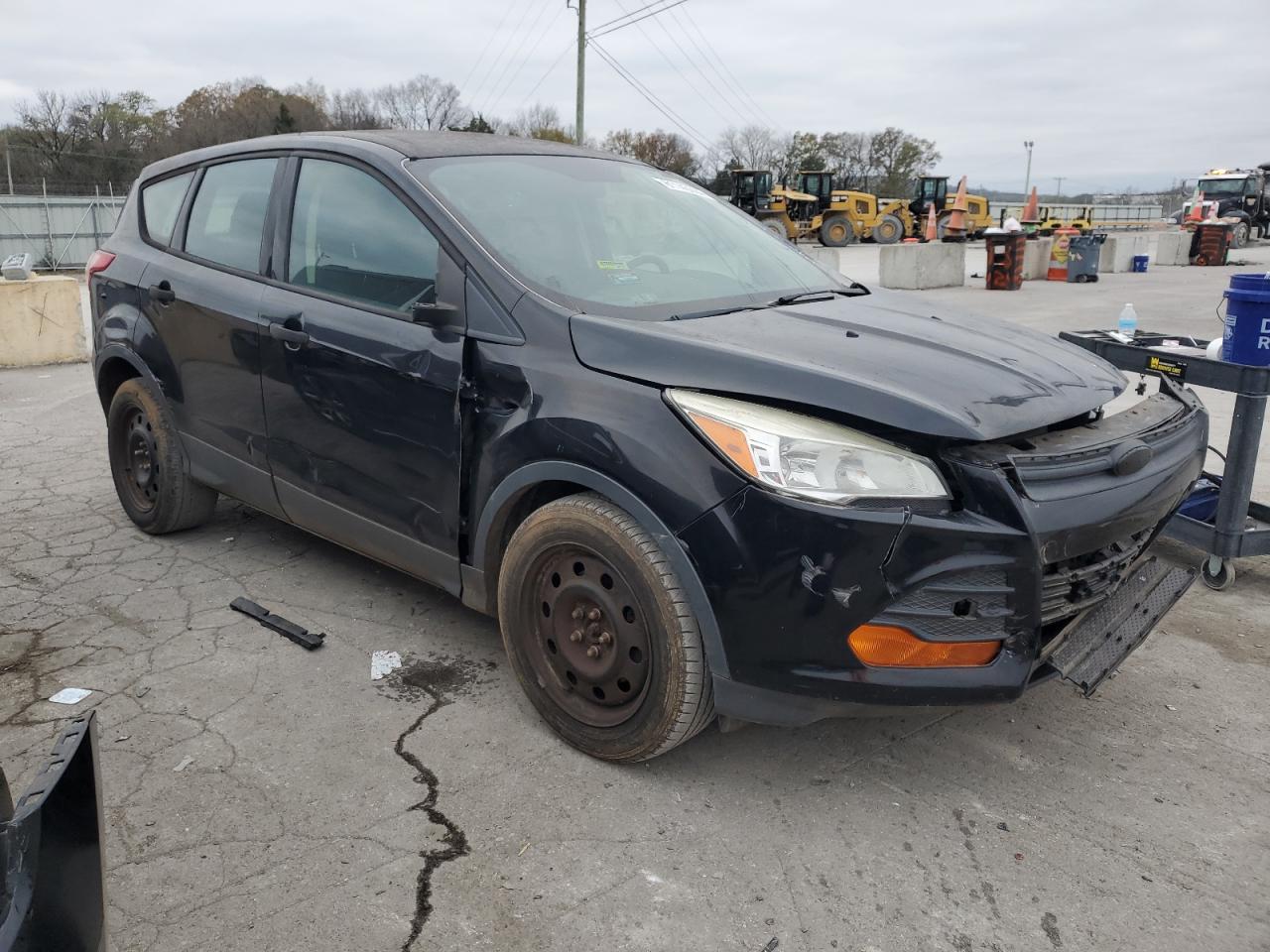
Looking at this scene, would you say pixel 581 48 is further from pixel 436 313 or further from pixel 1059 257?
pixel 436 313

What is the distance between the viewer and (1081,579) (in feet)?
8.41

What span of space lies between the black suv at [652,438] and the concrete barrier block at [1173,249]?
27499mm

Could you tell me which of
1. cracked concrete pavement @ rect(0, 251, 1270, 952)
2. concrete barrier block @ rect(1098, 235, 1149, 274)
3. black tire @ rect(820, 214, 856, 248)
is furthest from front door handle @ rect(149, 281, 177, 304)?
black tire @ rect(820, 214, 856, 248)

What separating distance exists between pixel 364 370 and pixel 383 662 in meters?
1.06

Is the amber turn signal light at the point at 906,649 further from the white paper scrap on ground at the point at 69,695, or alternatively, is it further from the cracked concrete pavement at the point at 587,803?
the white paper scrap on ground at the point at 69,695

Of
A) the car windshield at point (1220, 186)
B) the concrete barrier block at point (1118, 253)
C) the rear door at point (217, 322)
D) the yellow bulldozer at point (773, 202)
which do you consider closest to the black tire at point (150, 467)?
the rear door at point (217, 322)

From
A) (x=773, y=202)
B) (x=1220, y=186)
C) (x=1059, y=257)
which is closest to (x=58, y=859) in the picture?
(x=1059, y=257)

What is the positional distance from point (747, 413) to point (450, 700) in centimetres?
151

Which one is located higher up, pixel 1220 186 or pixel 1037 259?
pixel 1220 186

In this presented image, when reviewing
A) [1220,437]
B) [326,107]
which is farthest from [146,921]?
[326,107]

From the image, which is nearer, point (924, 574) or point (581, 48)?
point (924, 574)

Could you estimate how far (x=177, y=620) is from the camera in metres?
3.93

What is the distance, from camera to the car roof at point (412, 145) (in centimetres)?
354

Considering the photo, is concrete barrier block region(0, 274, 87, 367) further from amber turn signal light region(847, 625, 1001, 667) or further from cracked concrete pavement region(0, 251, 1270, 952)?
amber turn signal light region(847, 625, 1001, 667)
